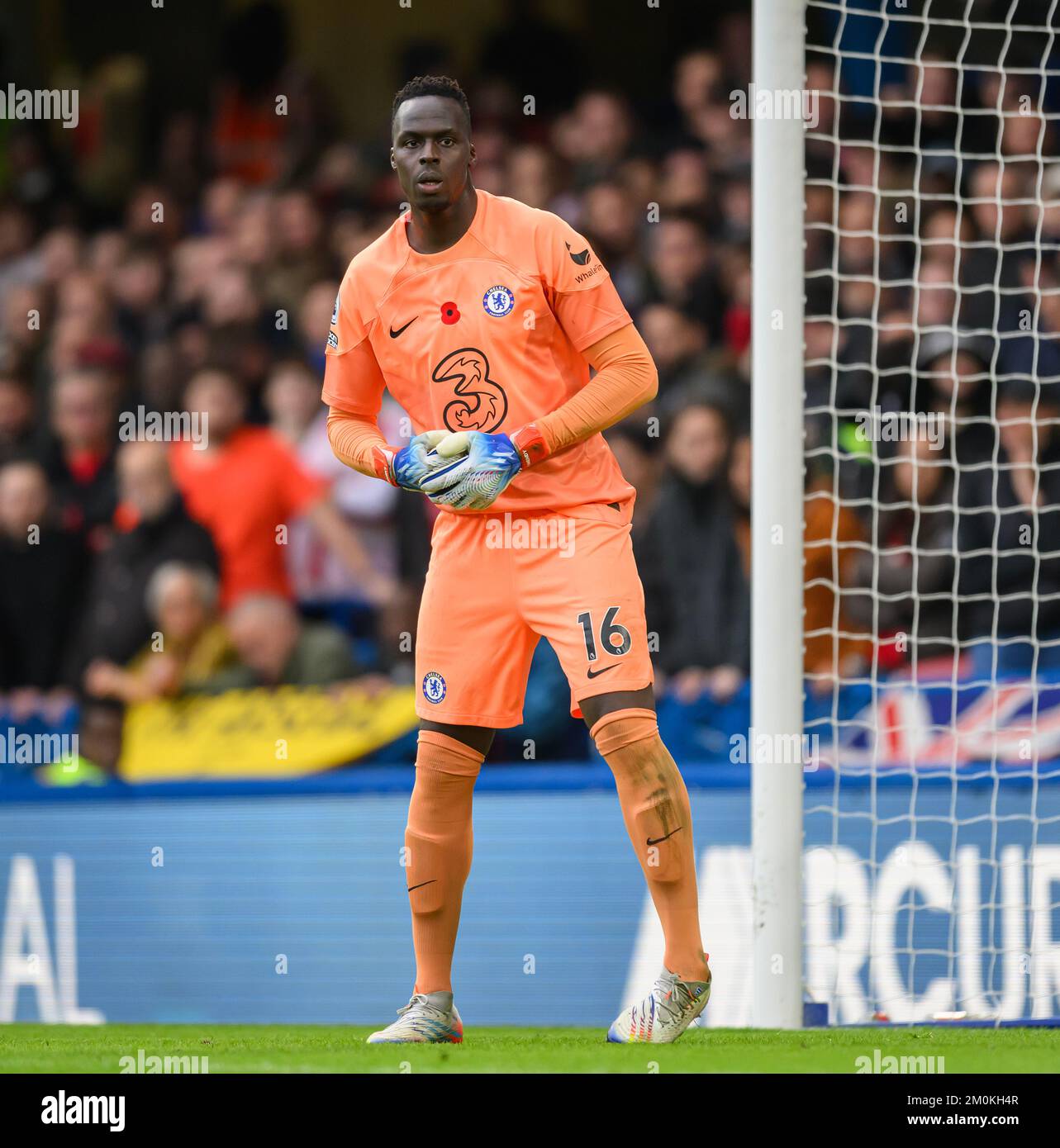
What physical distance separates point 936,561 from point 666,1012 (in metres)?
2.62

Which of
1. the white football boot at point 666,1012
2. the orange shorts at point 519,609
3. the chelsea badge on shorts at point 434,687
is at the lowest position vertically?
the white football boot at point 666,1012

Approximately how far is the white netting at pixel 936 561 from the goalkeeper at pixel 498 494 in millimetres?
1649

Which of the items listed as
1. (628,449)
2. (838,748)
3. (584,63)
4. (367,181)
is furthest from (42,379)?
(838,748)

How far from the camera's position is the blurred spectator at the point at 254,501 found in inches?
293

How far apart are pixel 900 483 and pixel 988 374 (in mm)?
505

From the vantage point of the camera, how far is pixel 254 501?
7.45 m

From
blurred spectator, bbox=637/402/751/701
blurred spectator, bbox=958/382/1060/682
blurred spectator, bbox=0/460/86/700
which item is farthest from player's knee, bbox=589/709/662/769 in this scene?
blurred spectator, bbox=0/460/86/700

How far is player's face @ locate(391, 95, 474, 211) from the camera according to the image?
4254 millimetres

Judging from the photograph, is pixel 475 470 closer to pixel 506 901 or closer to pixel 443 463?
pixel 443 463

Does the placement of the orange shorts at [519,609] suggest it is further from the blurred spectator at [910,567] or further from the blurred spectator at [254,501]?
the blurred spectator at [254,501]

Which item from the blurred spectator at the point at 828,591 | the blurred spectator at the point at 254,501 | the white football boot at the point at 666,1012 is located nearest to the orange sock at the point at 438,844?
the white football boot at the point at 666,1012

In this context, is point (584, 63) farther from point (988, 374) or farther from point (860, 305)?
point (988, 374)

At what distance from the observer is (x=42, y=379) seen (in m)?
8.34

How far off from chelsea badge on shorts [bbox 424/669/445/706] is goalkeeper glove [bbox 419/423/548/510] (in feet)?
1.44
